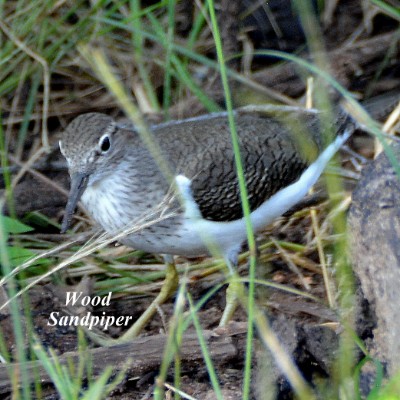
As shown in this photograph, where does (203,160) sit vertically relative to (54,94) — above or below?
below

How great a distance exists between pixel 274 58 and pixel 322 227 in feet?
5.85

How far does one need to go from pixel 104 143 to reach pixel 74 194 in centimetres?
30

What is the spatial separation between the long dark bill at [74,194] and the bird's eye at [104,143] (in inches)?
6.1

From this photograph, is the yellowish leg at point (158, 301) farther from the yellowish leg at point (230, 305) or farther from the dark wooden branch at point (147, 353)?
the dark wooden branch at point (147, 353)

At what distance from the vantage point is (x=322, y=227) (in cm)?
451

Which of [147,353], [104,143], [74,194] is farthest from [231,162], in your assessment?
[147,353]

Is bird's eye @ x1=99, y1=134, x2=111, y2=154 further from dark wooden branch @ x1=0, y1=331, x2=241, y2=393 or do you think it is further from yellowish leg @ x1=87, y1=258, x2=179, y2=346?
dark wooden branch @ x1=0, y1=331, x2=241, y2=393

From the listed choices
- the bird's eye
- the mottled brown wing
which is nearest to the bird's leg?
the mottled brown wing

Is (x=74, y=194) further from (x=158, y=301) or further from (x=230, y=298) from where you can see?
(x=230, y=298)

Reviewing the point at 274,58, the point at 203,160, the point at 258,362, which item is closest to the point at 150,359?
the point at 258,362

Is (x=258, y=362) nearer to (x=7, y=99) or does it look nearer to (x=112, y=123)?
(x=112, y=123)

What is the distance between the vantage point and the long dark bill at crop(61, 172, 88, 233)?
12.1 ft

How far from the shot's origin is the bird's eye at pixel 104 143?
12.5 feet

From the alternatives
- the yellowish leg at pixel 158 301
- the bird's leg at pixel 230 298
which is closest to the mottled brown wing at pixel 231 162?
the bird's leg at pixel 230 298
